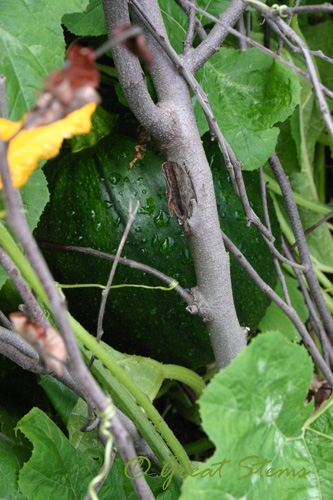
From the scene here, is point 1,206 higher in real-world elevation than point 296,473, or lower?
higher

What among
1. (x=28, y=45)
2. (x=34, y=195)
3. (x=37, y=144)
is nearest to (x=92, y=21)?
(x=28, y=45)

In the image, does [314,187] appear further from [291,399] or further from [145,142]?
[291,399]

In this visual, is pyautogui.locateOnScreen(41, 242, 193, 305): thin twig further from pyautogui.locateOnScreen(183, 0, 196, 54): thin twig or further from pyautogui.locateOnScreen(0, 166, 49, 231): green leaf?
pyautogui.locateOnScreen(183, 0, 196, 54): thin twig

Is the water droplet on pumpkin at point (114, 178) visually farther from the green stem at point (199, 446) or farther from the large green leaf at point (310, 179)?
the green stem at point (199, 446)

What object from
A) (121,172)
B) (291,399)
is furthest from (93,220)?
(291,399)

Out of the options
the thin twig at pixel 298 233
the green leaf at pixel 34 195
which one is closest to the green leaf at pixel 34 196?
the green leaf at pixel 34 195
